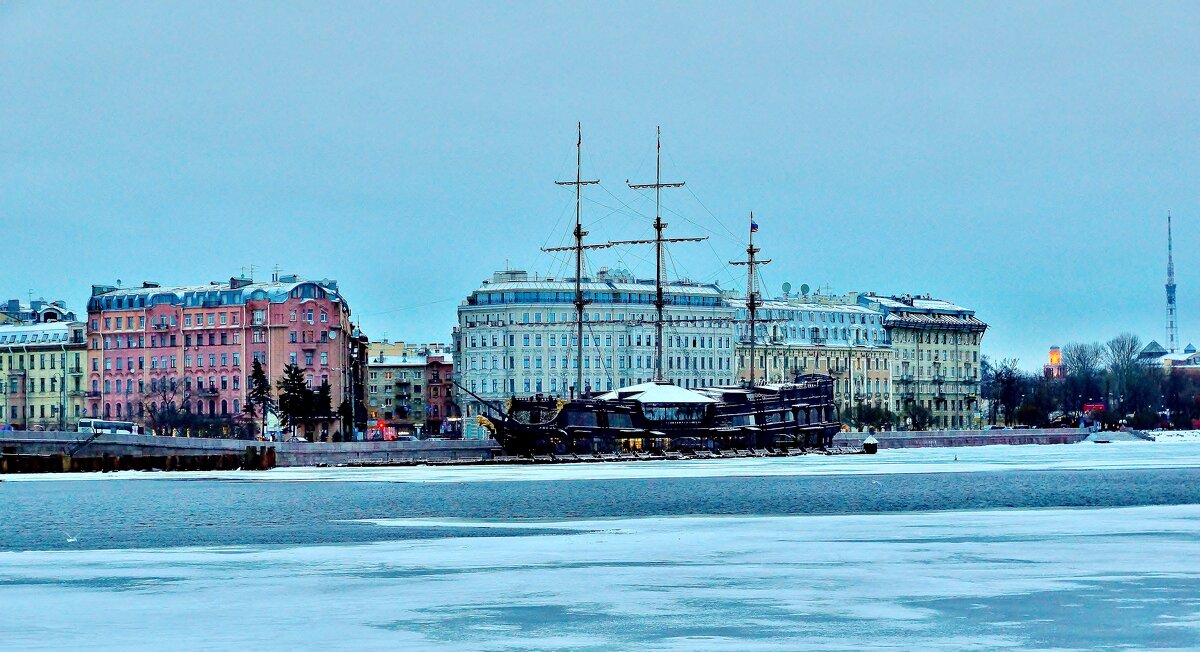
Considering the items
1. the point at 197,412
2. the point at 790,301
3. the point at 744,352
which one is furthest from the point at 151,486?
the point at 790,301

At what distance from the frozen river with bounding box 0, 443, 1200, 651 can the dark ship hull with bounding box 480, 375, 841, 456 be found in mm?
62924

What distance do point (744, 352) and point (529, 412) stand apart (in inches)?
2418

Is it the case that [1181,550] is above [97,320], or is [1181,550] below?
below

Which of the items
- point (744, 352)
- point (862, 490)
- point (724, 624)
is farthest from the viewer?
point (744, 352)

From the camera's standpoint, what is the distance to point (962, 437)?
155 meters

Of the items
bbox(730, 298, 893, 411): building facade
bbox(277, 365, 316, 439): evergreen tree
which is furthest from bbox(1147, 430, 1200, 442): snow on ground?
bbox(277, 365, 316, 439): evergreen tree

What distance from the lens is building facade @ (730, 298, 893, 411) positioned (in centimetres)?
18188

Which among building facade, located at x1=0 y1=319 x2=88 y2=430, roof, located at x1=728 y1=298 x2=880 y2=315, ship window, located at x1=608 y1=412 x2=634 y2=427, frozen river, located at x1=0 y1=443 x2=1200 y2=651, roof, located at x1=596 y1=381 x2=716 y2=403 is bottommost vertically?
frozen river, located at x1=0 y1=443 x2=1200 y2=651

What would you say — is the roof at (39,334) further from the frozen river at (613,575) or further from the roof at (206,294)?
the frozen river at (613,575)

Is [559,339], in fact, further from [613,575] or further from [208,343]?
[613,575]

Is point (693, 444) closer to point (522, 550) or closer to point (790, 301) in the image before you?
point (790, 301)

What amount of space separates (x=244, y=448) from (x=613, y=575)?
82.0 m

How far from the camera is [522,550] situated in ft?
96.6

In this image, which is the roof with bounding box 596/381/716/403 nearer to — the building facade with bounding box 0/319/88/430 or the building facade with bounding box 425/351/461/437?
the building facade with bounding box 0/319/88/430
